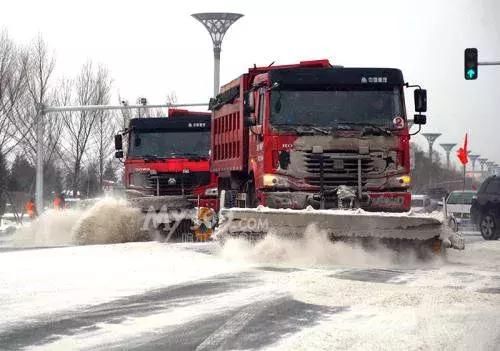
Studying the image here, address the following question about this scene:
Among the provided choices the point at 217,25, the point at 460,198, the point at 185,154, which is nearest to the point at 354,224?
the point at 185,154

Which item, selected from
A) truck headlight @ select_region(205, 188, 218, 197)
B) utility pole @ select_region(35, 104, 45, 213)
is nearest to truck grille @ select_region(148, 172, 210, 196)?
truck headlight @ select_region(205, 188, 218, 197)

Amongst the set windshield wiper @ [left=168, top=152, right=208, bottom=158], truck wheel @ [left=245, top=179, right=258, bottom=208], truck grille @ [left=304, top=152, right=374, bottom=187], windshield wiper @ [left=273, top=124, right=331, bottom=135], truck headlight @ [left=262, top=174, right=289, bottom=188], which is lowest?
truck wheel @ [left=245, top=179, right=258, bottom=208]

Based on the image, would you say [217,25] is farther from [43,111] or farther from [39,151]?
[39,151]

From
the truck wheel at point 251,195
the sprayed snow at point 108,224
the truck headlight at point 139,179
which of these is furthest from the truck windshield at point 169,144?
the truck wheel at point 251,195

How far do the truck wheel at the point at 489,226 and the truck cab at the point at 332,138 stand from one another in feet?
31.0

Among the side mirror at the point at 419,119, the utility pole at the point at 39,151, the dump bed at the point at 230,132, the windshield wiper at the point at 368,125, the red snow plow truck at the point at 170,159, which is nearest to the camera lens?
the windshield wiper at the point at 368,125

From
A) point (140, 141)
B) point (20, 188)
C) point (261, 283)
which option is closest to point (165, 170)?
point (140, 141)

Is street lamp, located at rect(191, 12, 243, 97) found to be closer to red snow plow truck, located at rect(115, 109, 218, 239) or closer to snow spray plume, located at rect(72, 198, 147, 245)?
red snow plow truck, located at rect(115, 109, 218, 239)

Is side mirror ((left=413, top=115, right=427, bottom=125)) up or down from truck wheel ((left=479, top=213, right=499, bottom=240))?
up

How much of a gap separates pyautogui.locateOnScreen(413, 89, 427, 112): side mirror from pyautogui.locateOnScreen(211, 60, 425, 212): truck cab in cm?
2

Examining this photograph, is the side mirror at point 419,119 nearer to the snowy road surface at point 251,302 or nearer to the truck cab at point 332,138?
the truck cab at point 332,138

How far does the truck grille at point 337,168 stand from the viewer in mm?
13625

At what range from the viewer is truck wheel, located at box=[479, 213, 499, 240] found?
74.6ft

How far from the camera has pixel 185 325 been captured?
24.1ft
